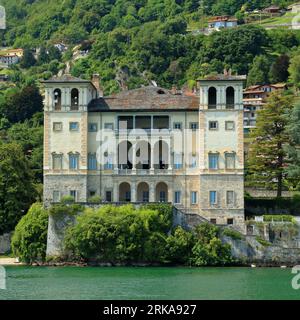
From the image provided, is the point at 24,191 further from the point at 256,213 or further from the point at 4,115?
the point at 4,115

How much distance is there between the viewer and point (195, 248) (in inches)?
2623

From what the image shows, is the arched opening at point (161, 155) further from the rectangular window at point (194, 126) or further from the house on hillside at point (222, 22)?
the house on hillside at point (222, 22)

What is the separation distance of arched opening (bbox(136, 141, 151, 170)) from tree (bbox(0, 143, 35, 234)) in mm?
8036

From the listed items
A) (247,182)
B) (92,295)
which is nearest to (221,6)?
(247,182)

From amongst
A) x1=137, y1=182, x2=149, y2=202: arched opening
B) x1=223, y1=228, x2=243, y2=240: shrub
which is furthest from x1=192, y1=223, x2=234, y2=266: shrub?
x1=137, y1=182, x2=149, y2=202: arched opening

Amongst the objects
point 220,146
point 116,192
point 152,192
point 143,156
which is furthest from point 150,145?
point 220,146

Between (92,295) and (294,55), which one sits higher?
(294,55)

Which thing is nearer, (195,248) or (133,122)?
(195,248)

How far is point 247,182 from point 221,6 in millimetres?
116145

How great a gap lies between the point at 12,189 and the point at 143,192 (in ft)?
29.3

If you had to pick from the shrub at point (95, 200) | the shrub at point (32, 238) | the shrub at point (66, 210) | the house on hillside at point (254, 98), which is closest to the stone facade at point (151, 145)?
the shrub at point (95, 200)

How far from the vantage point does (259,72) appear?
13962cm

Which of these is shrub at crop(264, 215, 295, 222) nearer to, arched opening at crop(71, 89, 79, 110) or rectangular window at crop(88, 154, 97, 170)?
rectangular window at crop(88, 154, 97, 170)

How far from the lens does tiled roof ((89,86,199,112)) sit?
74.6 meters
